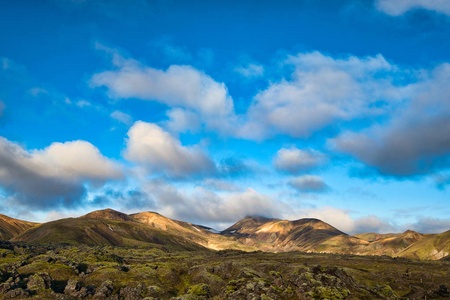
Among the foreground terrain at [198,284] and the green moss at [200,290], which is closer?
the foreground terrain at [198,284]

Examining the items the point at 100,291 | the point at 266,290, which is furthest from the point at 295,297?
the point at 100,291

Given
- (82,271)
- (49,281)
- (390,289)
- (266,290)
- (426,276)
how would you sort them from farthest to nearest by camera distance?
(426,276)
(82,271)
(390,289)
(266,290)
(49,281)

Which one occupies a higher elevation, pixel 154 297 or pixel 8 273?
pixel 8 273

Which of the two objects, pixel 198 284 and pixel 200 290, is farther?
pixel 198 284

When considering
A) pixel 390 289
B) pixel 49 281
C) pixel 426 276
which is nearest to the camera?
pixel 49 281

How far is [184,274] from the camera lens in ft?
499

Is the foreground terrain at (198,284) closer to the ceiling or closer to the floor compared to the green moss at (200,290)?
closer to the ceiling

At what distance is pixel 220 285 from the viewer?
13225cm

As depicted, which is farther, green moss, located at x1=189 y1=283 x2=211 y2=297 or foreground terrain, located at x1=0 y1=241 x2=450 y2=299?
green moss, located at x1=189 y1=283 x2=211 y2=297

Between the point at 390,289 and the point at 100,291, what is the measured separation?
350 feet

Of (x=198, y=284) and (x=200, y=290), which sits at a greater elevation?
(x=198, y=284)

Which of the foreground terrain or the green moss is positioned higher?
the foreground terrain

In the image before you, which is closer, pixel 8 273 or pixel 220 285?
pixel 8 273

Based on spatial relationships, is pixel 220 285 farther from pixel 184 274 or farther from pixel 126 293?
pixel 126 293
